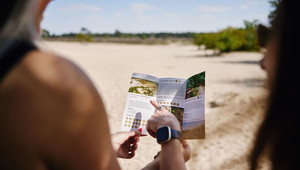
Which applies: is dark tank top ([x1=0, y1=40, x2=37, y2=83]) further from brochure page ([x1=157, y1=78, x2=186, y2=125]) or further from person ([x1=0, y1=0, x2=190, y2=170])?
brochure page ([x1=157, y1=78, x2=186, y2=125])

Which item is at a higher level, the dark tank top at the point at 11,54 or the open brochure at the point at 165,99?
the dark tank top at the point at 11,54

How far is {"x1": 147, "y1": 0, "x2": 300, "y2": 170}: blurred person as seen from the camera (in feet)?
3.00

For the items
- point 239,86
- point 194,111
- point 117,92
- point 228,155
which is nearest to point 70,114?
point 194,111

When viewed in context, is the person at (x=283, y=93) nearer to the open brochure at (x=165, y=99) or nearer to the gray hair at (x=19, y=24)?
the open brochure at (x=165, y=99)

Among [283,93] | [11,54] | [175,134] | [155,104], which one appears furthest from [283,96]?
[155,104]

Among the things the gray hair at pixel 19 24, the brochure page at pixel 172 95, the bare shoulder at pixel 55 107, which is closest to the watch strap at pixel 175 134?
the brochure page at pixel 172 95

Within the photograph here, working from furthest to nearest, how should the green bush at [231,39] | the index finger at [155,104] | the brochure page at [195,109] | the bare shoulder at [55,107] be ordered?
the green bush at [231,39] → the index finger at [155,104] → the brochure page at [195,109] → the bare shoulder at [55,107]

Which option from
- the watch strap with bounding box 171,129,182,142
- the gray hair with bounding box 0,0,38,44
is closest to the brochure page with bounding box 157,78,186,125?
the watch strap with bounding box 171,129,182,142

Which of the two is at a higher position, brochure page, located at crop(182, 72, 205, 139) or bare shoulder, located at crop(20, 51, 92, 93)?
bare shoulder, located at crop(20, 51, 92, 93)

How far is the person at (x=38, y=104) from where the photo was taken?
2.47 feet

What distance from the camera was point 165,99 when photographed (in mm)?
1978

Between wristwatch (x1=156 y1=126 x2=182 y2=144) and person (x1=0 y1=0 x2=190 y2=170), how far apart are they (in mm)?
674

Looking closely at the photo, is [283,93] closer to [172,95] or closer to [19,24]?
[19,24]

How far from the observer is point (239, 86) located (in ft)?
36.9
